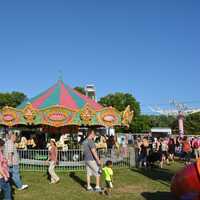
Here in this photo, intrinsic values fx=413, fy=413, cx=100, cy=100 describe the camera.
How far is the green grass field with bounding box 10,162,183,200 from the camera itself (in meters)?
10.6

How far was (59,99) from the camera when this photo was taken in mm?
20141

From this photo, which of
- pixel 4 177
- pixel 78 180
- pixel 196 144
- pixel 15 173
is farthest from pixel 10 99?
pixel 4 177

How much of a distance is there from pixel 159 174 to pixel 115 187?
3501 millimetres

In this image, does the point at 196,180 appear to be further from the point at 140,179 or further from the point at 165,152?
the point at 165,152

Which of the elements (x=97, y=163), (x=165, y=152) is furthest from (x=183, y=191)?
(x=165, y=152)

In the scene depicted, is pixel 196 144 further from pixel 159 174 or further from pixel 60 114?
pixel 60 114

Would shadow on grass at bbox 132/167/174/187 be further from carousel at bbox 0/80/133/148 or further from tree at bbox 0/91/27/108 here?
tree at bbox 0/91/27/108

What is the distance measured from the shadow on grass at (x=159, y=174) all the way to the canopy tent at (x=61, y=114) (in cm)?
357

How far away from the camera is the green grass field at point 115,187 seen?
1055 centimetres

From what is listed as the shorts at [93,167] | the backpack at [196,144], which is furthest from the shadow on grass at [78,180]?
the backpack at [196,144]

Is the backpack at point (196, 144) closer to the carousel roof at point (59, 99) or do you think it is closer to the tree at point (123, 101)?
the carousel roof at point (59, 99)

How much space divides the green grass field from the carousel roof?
15.4 ft

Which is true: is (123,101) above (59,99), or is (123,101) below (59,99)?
above

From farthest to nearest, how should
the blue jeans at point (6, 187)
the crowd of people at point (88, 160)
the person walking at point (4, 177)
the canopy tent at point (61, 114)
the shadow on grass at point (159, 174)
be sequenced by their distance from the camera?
1. the canopy tent at point (61, 114)
2. the shadow on grass at point (159, 174)
3. the crowd of people at point (88, 160)
4. the blue jeans at point (6, 187)
5. the person walking at point (4, 177)
